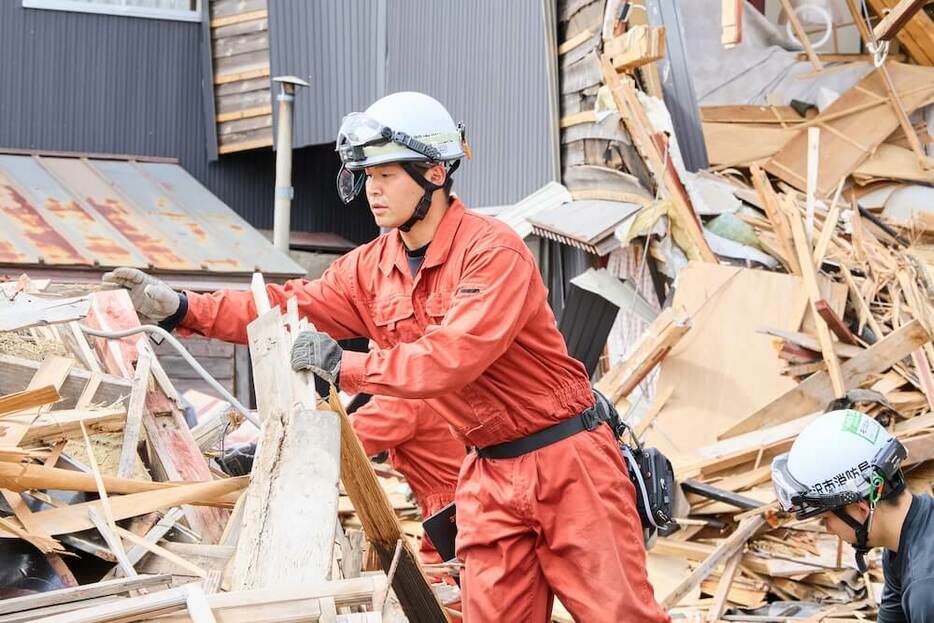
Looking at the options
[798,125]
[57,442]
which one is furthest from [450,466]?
[798,125]

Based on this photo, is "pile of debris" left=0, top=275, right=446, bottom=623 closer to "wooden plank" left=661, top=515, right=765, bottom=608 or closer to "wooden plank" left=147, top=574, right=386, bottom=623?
"wooden plank" left=147, top=574, right=386, bottom=623

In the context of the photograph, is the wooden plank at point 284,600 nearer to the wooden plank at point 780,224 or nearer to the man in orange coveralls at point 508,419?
the man in orange coveralls at point 508,419

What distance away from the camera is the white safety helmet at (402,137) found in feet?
14.1

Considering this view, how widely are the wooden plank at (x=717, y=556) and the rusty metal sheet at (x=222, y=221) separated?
629 cm

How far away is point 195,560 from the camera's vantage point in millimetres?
3539

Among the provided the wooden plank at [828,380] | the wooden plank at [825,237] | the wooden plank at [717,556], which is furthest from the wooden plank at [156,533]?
the wooden plank at [825,237]

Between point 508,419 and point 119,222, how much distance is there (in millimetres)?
8936

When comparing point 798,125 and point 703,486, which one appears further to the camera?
point 798,125

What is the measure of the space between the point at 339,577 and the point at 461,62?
30.3ft

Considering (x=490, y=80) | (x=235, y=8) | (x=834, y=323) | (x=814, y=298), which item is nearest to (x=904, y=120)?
(x=490, y=80)

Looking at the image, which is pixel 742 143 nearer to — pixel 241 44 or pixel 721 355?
pixel 721 355

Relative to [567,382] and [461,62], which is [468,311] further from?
[461,62]

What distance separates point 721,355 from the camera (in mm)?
9125

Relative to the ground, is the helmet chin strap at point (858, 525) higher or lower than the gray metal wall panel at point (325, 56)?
lower
